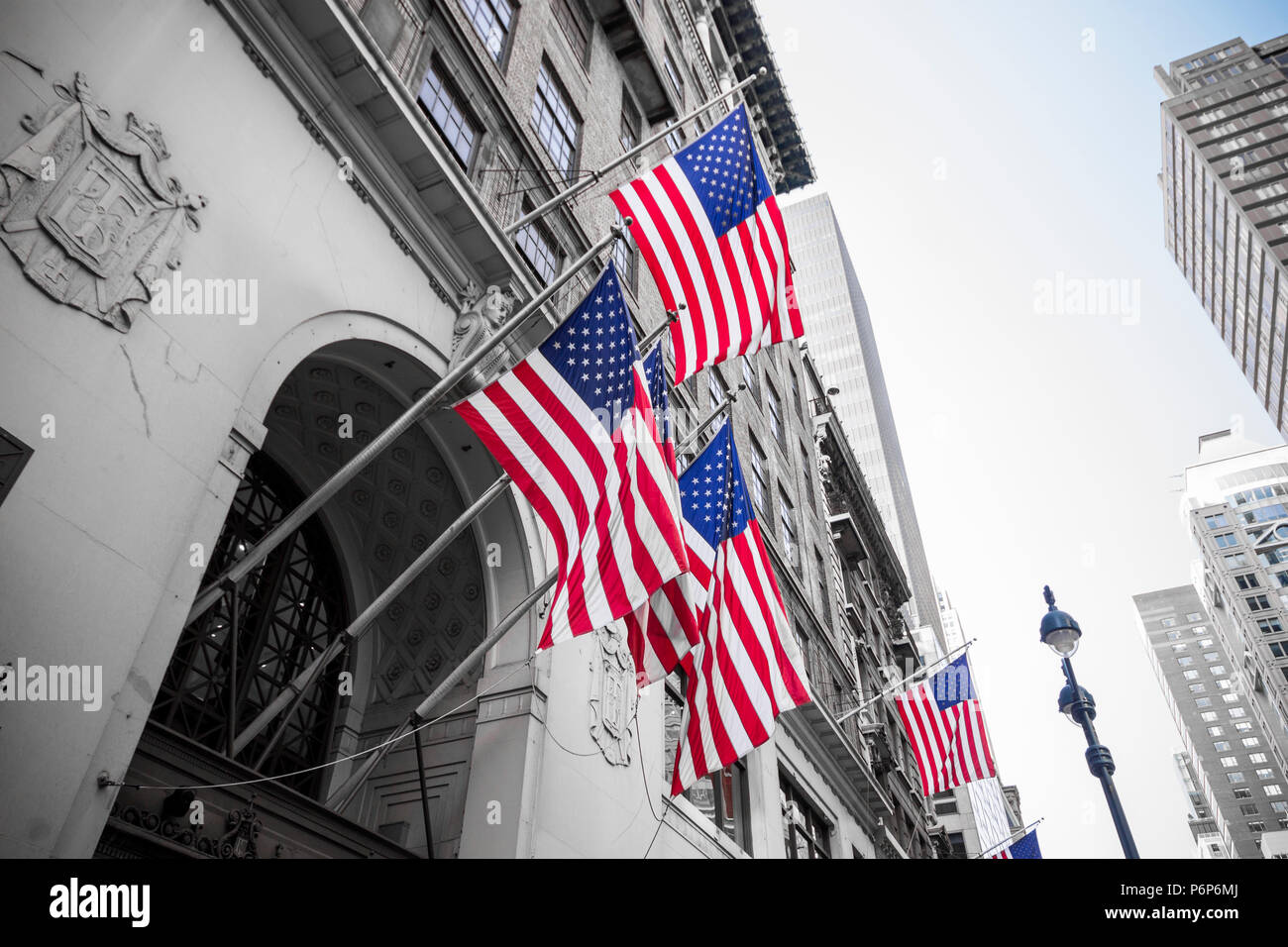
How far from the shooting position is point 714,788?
16.4 meters

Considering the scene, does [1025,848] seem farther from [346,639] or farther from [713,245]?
[346,639]

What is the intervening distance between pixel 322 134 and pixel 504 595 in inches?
248

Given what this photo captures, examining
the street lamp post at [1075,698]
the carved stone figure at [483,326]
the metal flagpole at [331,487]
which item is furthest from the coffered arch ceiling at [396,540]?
the street lamp post at [1075,698]

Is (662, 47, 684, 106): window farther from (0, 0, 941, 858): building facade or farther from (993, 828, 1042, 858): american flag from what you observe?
(993, 828, 1042, 858): american flag

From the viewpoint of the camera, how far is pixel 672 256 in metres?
10.6

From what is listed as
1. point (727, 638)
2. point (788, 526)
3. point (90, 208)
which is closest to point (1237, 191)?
point (788, 526)

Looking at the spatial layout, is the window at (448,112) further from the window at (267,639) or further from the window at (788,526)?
the window at (788,526)

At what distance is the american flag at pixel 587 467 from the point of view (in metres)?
8.09

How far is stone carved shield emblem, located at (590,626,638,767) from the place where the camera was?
12.3 metres

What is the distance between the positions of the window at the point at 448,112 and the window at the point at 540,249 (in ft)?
5.07

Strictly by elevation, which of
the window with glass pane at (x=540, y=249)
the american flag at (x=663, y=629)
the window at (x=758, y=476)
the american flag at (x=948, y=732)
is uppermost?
the window at (x=758, y=476)

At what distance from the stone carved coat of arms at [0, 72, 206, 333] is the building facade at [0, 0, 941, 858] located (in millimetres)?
26
